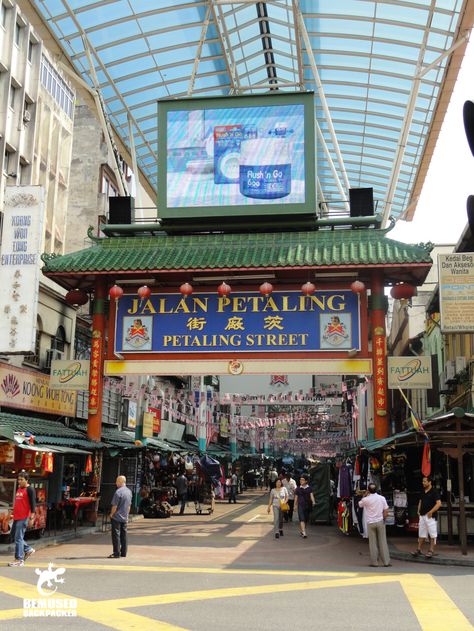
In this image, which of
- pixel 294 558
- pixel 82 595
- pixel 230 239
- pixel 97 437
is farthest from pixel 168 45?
pixel 82 595

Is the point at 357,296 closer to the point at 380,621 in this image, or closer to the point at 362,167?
the point at 380,621

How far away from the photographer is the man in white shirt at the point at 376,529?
1490 centimetres

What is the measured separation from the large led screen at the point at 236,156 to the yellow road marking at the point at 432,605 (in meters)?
13.3

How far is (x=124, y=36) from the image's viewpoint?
2970 cm

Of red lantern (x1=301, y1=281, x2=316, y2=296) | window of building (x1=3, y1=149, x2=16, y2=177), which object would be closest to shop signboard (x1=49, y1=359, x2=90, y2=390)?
red lantern (x1=301, y1=281, x2=316, y2=296)

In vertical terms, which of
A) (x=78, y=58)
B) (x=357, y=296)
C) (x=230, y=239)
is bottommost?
(x=357, y=296)

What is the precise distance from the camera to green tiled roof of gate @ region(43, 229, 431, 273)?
21625 mm

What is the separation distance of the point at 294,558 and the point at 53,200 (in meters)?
24.3

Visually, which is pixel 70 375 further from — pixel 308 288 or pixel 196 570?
pixel 196 570

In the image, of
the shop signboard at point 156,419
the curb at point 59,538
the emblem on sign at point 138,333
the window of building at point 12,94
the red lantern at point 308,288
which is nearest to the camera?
the curb at point 59,538

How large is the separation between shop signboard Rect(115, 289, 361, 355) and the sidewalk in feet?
18.9

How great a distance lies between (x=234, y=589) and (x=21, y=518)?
5419 mm

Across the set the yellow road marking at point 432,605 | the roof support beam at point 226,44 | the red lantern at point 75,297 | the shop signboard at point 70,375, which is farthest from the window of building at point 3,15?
the yellow road marking at point 432,605

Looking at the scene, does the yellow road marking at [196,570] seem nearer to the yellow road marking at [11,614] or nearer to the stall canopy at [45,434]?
the stall canopy at [45,434]
